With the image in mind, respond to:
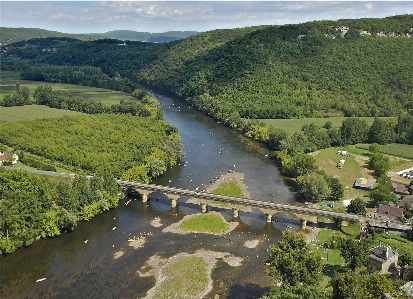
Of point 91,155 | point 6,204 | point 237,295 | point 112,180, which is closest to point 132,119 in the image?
point 91,155

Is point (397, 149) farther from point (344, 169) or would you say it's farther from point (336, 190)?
point (336, 190)

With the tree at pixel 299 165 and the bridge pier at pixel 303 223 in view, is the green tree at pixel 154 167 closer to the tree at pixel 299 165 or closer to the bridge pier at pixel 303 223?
the tree at pixel 299 165

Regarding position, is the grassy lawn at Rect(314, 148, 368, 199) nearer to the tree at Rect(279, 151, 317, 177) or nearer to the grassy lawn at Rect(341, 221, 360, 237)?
the tree at Rect(279, 151, 317, 177)

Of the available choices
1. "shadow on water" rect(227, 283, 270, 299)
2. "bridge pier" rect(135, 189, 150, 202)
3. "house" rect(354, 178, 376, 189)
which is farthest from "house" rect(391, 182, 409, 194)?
"bridge pier" rect(135, 189, 150, 202)

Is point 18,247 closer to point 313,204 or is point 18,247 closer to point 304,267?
point 304,267

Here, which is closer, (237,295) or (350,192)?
(237,295)

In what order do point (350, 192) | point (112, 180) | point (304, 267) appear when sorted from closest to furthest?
1. point (304, 267)
2. point (112, 180)
3. point (350, 192)

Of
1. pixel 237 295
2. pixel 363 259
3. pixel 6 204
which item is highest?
pixel 6 204
